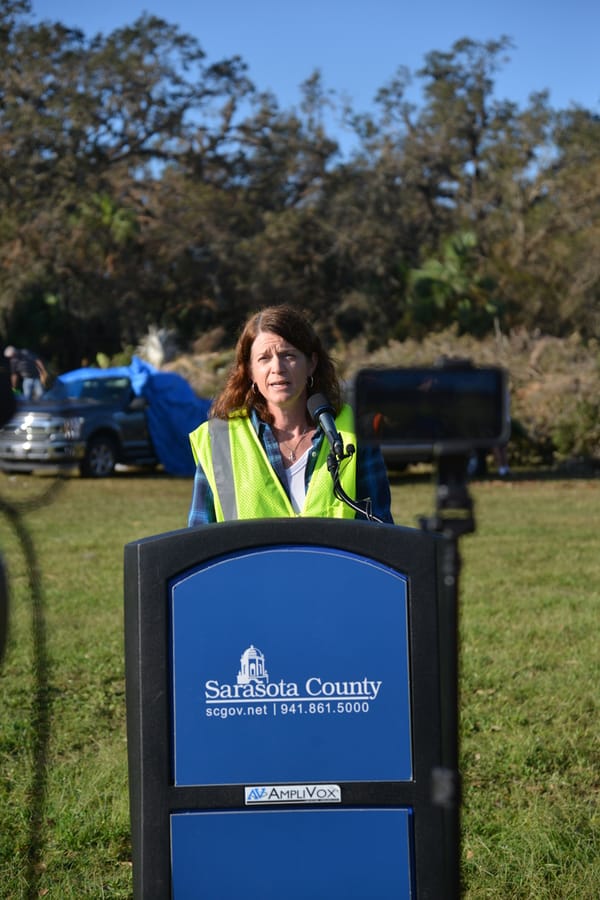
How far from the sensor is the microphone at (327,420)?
3.03 metres

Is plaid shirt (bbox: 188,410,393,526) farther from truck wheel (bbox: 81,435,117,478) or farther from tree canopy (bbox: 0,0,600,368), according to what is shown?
tree canopy (bbox: 0,0,600,368)

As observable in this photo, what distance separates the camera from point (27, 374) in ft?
8.14

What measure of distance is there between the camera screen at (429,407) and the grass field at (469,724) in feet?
2.52

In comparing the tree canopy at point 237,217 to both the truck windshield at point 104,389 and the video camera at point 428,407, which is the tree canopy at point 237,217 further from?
the video camera at point 428,407

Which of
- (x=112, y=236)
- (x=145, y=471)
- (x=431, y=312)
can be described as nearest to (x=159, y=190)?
(x=112, y=236)

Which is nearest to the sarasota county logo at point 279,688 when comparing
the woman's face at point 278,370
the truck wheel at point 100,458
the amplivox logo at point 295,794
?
the amplivox logo at point 295,794

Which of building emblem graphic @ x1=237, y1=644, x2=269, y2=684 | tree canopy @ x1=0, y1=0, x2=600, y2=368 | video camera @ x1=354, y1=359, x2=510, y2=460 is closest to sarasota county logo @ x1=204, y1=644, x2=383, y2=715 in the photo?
building emblem graphic @ x1=237, y1=644, x2=269, y2=684

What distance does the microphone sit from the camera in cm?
303

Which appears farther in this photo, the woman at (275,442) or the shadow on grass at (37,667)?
the woman at (275,442)

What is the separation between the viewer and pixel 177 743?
258 cm

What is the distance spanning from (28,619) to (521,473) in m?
13.2

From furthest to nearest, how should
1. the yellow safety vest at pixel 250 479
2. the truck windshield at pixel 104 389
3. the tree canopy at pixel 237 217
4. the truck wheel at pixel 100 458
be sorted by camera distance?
the tree canopy at pixel 237 217 → the truck windshield at pixel 104 389 → the truck wheel at pixel 100 458 → the yellow safety vest at pixel 250 479

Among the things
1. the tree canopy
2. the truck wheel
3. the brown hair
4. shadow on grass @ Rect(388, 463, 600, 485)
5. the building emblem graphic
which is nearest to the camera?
the building emblem graphic

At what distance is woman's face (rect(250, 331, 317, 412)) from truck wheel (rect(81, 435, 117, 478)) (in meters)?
14.8
